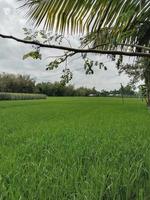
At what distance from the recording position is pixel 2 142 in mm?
9086

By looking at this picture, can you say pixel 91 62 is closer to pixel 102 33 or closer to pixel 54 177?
pixel 102 33

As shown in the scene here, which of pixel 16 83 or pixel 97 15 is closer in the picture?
pixel 97 15

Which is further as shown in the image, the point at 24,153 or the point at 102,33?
the point at 24,153

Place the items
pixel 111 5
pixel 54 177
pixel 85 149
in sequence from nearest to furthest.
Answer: pixel 111 5 < pixel 54 177 < pixel 85 149

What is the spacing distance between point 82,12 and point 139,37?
376 millimetres

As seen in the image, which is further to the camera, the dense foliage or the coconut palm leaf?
the dense foliage

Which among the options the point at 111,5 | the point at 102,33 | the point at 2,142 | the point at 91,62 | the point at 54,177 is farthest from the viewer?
the point at 2,142

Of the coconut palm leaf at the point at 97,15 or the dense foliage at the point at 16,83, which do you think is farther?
the dense foliage at the point at 16,83

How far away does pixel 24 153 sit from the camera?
6.78 m

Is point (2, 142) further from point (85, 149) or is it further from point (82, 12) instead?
point (82, 12)

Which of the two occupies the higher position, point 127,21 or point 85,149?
point 127,21

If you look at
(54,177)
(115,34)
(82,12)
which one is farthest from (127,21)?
(54,177)

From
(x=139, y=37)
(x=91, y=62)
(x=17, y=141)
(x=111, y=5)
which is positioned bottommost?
(x=17, y=141)

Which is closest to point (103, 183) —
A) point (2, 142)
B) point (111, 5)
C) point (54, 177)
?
point (54, 177)
